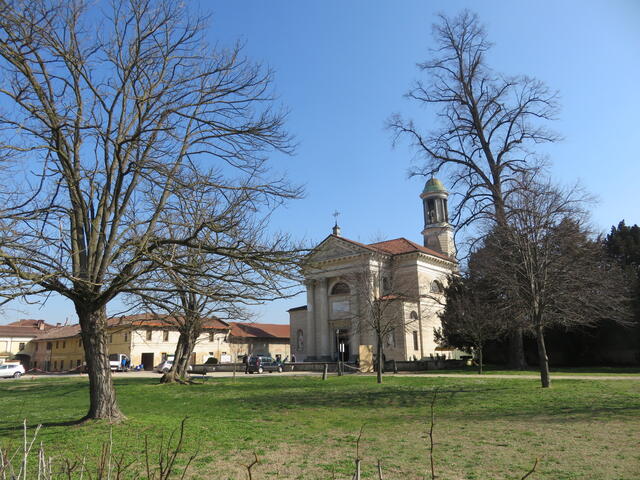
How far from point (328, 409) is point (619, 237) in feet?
97.7

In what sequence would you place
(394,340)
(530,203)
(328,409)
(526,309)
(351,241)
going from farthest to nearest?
(351,241)
(394,340)
(526,309)
(530,203)
(328,409)

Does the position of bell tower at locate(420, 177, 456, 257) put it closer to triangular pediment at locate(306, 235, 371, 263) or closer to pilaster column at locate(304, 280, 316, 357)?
triangular pediment at locate(306, 235, 371, 263)

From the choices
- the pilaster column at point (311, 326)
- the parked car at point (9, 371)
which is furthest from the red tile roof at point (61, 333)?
the pilaster column at point (311, 326)

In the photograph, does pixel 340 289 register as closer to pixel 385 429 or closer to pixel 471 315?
pixel 471 315

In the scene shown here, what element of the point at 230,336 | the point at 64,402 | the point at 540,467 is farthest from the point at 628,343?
the point at 230,336

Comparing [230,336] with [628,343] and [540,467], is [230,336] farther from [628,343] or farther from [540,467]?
[540,467]

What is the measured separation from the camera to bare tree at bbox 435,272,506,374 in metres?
29.6

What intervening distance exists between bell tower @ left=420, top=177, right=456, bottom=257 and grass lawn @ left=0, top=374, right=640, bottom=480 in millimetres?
43888

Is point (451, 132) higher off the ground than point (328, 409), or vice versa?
point (451, 132)

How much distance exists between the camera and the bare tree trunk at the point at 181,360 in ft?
84.0

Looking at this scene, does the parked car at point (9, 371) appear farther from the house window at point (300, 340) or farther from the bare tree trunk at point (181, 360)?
the bare tree trunk at point (181, 360)

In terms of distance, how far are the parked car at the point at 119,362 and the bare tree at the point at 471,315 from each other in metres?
30.8

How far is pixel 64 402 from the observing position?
1772cm

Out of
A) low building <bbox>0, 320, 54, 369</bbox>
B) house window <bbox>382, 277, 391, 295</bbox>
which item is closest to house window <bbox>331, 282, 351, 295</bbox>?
house window <bbox>382, 277, 391, 295</bbox>
